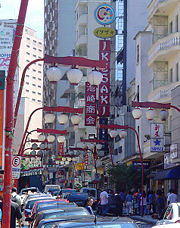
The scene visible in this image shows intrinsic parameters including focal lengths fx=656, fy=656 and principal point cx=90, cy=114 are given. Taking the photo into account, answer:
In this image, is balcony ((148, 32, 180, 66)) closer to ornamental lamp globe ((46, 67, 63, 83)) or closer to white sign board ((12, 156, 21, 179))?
white sign board ((12, 156, 21, 179))

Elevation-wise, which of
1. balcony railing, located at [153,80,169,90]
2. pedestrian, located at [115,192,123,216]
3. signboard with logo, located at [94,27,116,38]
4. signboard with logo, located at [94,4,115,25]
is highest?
signboard with logo, located at [94,4,115,25]

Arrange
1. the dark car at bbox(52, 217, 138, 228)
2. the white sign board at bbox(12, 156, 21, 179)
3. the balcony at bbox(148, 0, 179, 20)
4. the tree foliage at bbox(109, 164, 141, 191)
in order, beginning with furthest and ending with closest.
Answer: the tree foliage at bbox(109, 164, 141, 191) → the balcony at bbox(148, 0, 179, 20) → the white sign board at bbox(12, 156, 21, 179) → the dark car at bbox(52, 217, 138, 228)

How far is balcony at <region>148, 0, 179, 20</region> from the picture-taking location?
45.6m

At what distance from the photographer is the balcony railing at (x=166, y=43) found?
1732 inches

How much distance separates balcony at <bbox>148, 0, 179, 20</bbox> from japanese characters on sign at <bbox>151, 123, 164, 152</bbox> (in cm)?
879

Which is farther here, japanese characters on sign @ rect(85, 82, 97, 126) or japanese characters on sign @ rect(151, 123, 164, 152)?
japanese characters on sign @ rect(85, 82, 97, 126)

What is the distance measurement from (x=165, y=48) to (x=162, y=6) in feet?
10.7

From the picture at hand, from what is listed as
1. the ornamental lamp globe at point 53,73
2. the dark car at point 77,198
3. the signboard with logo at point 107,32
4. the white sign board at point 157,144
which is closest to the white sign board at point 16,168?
the dark car at point 77,198

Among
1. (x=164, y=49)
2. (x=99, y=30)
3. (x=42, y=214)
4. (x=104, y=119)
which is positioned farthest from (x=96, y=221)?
(x=99, y=30)

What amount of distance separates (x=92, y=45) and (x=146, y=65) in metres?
45.7

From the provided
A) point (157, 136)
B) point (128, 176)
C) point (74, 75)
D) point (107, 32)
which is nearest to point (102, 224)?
point (74, 75)

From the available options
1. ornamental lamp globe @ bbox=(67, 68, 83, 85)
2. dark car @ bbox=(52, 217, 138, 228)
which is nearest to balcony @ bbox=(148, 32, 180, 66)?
ornamental lamp globe @ bbox=(67, 68, 83, 85)

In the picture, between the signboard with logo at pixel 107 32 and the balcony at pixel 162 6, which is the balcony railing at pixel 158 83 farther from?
the signboard with logo at pixel 107 32

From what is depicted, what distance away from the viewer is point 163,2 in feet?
151
